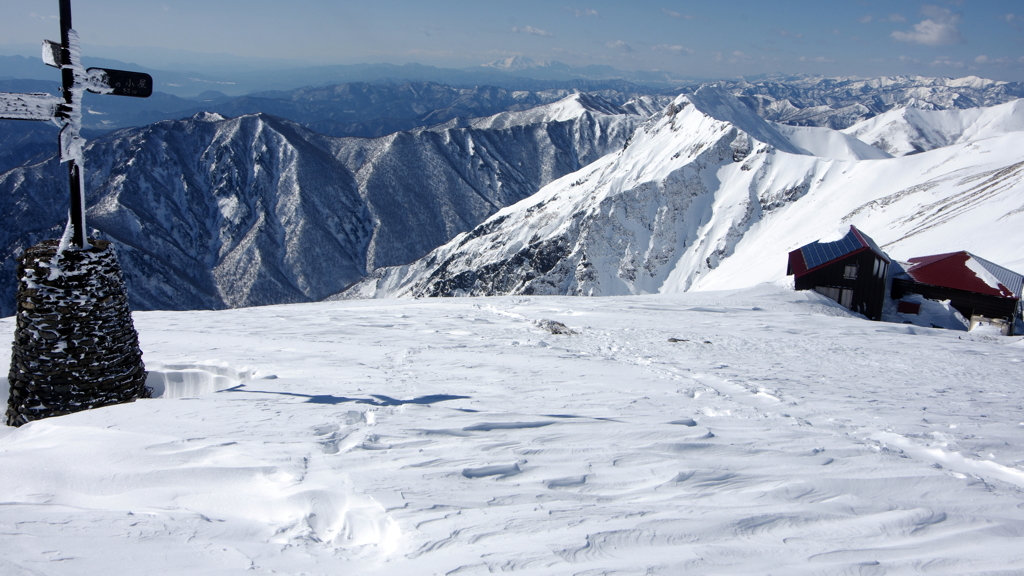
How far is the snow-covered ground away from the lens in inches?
153

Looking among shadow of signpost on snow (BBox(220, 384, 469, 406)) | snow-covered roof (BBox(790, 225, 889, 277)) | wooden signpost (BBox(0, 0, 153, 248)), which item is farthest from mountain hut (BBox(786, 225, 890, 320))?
wooden signpost (BBox(0, 0, 153, 248))

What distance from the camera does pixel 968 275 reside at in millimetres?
25828

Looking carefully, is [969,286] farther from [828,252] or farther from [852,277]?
[828,252]

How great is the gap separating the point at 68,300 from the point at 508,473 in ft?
20.0

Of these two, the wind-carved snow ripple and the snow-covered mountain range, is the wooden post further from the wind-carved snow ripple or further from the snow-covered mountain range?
the snow-covered mountain range

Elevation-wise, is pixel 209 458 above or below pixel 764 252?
above

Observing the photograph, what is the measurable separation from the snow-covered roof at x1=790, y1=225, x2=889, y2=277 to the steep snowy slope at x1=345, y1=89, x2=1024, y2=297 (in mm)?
9660

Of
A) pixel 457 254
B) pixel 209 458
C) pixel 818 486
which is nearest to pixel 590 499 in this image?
pixel 818 486

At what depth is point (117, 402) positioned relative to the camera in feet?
23.8

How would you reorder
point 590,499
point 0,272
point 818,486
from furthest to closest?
1. point 0,272
2. point 818,486
3. point 590,499

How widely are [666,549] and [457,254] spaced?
294 feet

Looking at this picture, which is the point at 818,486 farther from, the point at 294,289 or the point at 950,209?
the point at 294,289

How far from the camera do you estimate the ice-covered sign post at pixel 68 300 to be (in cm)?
661

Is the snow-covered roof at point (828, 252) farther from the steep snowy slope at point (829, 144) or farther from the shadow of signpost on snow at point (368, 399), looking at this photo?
the steep snowy slope at point (829, 144)
